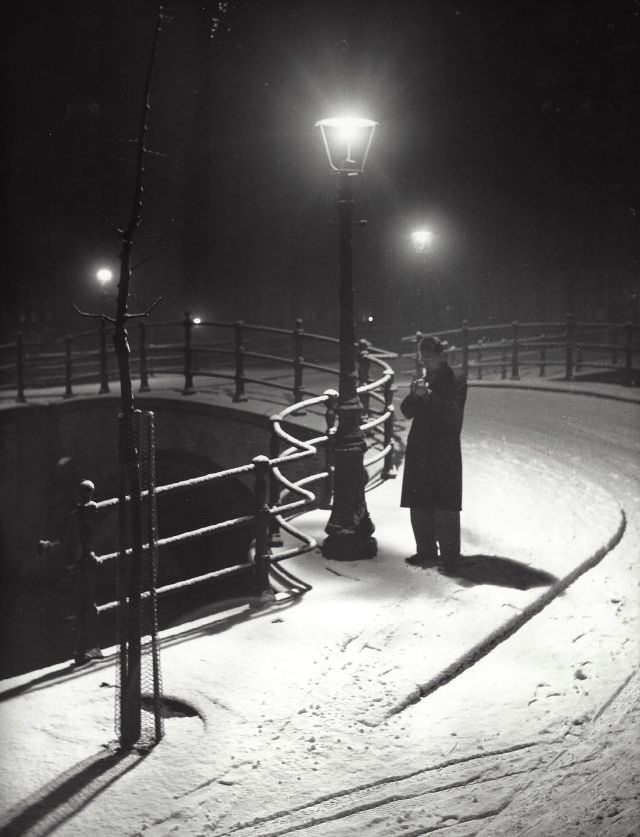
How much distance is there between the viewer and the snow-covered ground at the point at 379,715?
4184 mm

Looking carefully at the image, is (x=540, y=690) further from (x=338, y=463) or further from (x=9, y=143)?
(x=9, y=143)

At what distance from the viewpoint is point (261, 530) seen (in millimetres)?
7176

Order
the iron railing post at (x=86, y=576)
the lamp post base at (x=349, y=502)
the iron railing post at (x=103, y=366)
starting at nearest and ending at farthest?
the iron railing post at (x=86, y=576) → the lamp post base at (x=349, y=502) → the iron railing post at (x=103, y=366)

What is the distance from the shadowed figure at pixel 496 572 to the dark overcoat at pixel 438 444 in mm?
505

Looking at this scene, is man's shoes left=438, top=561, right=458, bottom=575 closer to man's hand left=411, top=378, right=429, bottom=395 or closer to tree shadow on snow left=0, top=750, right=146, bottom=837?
man's hand left=411, top=378, right=429, bottom=395

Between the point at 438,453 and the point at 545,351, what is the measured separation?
14.6m

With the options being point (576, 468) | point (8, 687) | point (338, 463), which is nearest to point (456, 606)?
point (338, 463)

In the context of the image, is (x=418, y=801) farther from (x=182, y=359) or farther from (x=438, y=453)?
(x=182, y=359)

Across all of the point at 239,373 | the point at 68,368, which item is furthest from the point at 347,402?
the point at 68,368

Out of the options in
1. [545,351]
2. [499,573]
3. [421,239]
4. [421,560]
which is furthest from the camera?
[421,239]

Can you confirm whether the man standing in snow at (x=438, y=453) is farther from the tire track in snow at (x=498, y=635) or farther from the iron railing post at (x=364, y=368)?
the iron railing post at (x=364, y=368)

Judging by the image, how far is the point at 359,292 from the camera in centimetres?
3656

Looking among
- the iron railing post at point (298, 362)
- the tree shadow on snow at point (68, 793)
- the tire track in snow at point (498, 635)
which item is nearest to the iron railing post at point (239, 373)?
the iron railing post at point (298, 362)

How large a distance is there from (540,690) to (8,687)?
294cm
